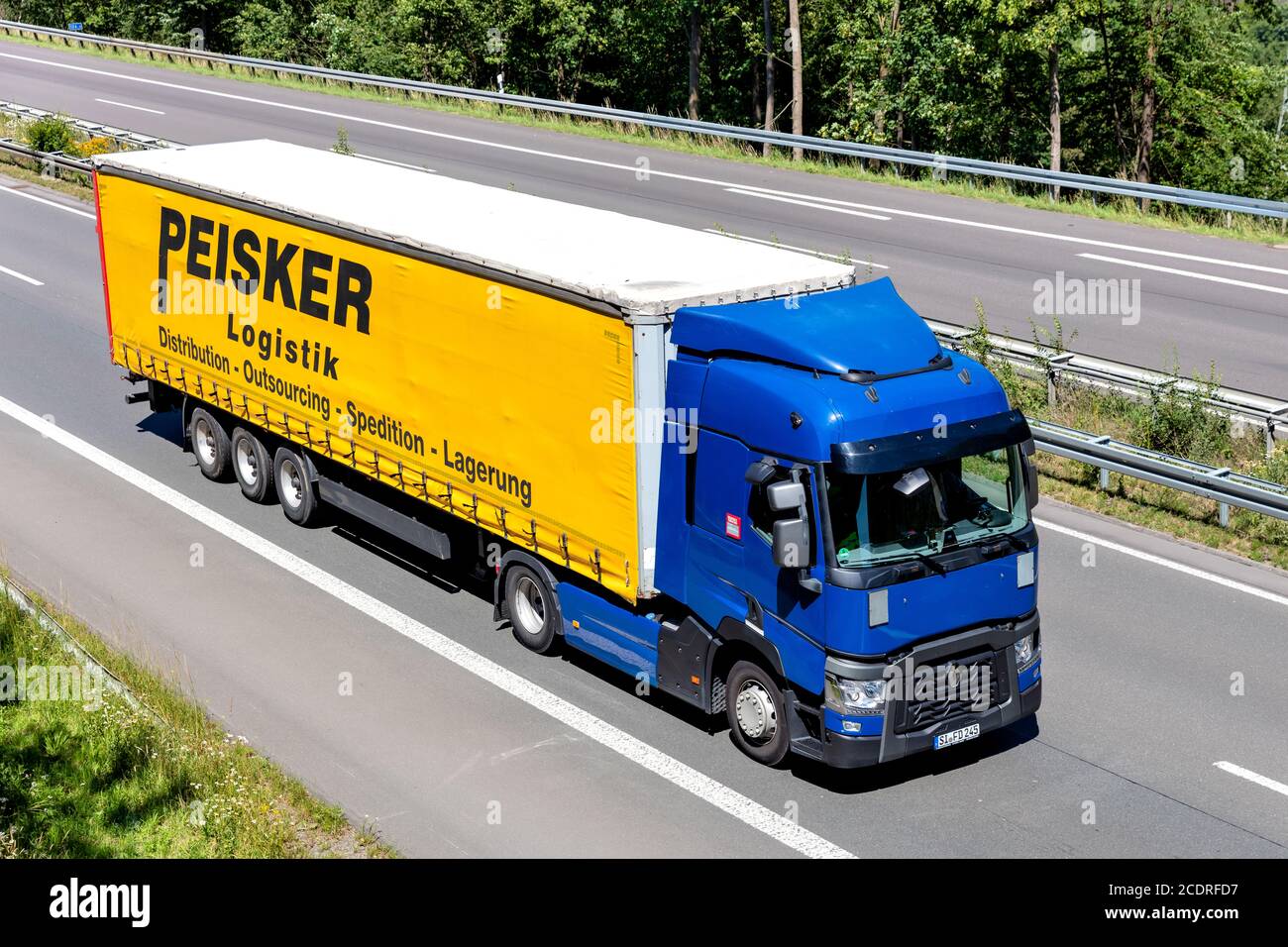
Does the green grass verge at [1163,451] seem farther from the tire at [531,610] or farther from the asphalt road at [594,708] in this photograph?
the tire at [531,610]

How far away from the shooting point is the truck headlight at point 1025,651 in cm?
956

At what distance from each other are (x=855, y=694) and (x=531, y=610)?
3.60 meters

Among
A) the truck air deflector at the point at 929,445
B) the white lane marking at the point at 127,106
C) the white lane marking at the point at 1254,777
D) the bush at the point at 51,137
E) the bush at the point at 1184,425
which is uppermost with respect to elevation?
the white lane marking at the point at 127,106

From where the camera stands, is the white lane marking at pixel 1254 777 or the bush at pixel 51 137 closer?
the white lane marking at pixel 1254 777

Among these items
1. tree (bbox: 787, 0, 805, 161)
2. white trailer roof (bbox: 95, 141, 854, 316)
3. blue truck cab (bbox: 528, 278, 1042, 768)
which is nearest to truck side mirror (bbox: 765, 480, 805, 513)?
blue truck cab (bbox: 528, 278, 1042, 768)

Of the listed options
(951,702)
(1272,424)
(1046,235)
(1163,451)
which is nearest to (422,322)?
(951,702)

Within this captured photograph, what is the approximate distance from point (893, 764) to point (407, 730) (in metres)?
3.63

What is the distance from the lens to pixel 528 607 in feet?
38.3

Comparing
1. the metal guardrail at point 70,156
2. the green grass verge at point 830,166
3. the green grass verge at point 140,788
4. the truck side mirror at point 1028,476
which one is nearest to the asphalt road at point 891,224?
the green grass verge at point 830,166

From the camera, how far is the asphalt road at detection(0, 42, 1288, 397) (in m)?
19.6

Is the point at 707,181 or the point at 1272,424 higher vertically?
the point at 707,181

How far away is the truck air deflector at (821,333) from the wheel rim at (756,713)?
7.71 ft

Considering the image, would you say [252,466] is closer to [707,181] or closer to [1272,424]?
[1272,424]
